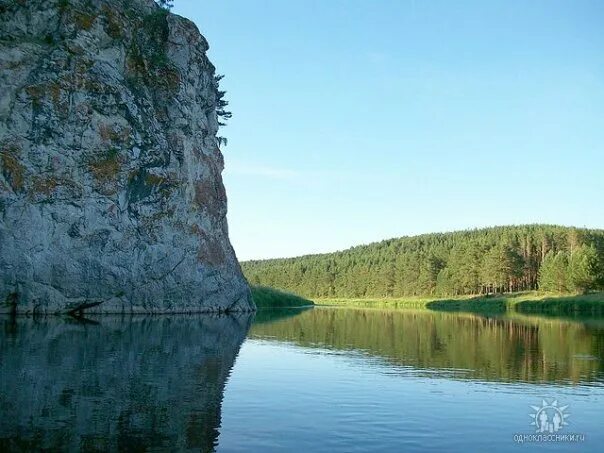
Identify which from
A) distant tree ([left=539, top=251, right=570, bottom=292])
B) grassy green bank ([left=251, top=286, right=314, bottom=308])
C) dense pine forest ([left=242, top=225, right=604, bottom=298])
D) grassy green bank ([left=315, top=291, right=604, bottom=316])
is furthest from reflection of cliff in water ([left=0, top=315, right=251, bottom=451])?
distant tree ([left=539, top=251, right=570, bottom=292])

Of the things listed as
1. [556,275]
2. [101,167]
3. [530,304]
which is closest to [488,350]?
[101,167]

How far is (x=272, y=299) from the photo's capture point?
373 feet

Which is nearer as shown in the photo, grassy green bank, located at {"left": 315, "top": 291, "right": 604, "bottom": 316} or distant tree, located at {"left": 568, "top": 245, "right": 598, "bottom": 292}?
grassy green bank, located at {"left": 315, "top": 291, "right": 604, "bottom": 316}

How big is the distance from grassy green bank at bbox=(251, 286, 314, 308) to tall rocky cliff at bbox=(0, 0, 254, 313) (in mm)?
33632

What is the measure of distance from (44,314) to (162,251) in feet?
46.6

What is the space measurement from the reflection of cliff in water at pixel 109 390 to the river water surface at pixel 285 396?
6 cm

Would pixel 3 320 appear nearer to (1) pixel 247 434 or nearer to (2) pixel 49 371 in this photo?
(2) pixel 49 371

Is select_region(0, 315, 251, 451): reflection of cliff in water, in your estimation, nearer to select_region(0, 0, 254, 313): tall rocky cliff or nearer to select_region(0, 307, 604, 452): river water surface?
select_region(0, 307, 604, 452): river water surface

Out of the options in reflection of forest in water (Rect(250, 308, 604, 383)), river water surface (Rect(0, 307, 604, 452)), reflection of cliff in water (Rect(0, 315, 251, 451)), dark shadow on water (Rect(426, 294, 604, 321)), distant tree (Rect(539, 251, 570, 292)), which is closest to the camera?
reflection of cliff in water (Rect(0, 315, 251, 451))

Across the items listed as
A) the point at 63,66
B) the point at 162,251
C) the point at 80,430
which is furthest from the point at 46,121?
the point at 80,430

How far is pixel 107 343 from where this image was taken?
33031 mm

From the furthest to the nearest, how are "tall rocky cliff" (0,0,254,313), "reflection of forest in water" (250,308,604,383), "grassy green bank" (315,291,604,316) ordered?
"grassy green bank" (315,291,604,316)
"tall rocky cliff" (0,0,254,313)
"reflection of forest in water" (250,308,604,383)

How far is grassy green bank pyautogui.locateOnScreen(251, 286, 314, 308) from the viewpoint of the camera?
352 feet

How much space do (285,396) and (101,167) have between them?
4332 cm
